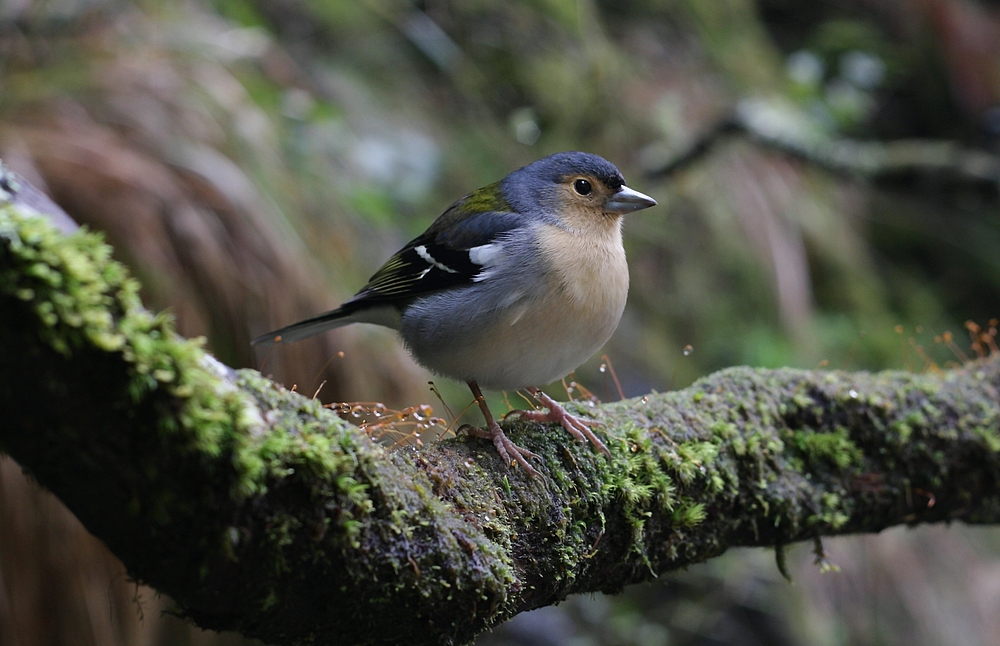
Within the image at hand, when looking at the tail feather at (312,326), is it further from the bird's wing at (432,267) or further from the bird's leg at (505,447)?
the bird's leg at (505,447)

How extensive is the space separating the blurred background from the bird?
0.31m

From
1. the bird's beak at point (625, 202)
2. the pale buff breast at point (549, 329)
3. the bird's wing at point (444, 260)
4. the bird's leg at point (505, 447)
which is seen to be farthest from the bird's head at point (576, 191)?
the bird's leg at point (505, 447)

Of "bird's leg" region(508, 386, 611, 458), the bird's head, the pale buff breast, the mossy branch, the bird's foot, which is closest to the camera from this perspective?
the mossy branch

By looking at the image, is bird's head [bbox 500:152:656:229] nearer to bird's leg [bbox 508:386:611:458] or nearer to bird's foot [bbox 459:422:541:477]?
bird's leg [bbox 508:386:611:458]

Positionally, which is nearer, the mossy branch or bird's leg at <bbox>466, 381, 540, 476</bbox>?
the mossy branch

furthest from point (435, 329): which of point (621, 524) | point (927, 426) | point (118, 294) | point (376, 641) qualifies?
point (927, 426)

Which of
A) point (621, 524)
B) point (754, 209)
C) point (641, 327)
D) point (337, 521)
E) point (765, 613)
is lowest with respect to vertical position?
point (765, 613)

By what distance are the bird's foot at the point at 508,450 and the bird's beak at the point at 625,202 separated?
1.11 meters

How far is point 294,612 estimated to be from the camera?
1479mm

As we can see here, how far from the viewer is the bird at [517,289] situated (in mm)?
2443

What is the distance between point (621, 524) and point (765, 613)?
3.97 m

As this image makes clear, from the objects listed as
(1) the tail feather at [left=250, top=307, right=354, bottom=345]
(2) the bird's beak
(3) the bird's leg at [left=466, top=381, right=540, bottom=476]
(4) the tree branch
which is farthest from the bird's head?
(4) the tree branch

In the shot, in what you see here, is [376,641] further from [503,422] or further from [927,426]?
[927,426]

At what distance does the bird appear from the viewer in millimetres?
2443
